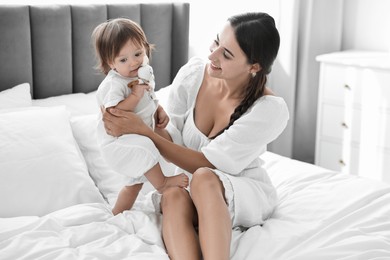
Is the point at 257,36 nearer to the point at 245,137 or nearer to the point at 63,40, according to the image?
→ the point at 245,137

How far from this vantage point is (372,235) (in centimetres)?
195

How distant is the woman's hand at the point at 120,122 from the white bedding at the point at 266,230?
281 millimetres

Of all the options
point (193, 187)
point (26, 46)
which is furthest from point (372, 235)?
point (26, 46)

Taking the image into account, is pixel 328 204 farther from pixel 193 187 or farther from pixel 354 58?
pixel 354 58

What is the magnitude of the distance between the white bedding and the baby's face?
47 centimetres

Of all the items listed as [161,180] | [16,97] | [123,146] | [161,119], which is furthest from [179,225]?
[16,97]

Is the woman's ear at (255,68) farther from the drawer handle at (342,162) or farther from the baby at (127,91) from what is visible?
the drawer handle at (342,162)

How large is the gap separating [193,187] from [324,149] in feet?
6.28

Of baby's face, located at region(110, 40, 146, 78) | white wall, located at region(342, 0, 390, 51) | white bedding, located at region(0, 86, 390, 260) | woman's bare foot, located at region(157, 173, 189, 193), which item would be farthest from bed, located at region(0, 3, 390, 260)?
white wall, located at region(342, 0, 390, 51)

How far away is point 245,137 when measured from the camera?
6.75 ft

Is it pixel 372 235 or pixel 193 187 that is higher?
pixel 193 187

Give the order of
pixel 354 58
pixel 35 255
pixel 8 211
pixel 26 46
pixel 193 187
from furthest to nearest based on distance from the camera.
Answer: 1. pixel 354 58
2. pixel 26 46
3. pixel 8 211
4. pixel 193 187
5. pixel 35 255

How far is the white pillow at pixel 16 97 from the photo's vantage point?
2.59m

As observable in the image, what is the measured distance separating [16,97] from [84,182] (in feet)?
1.92
